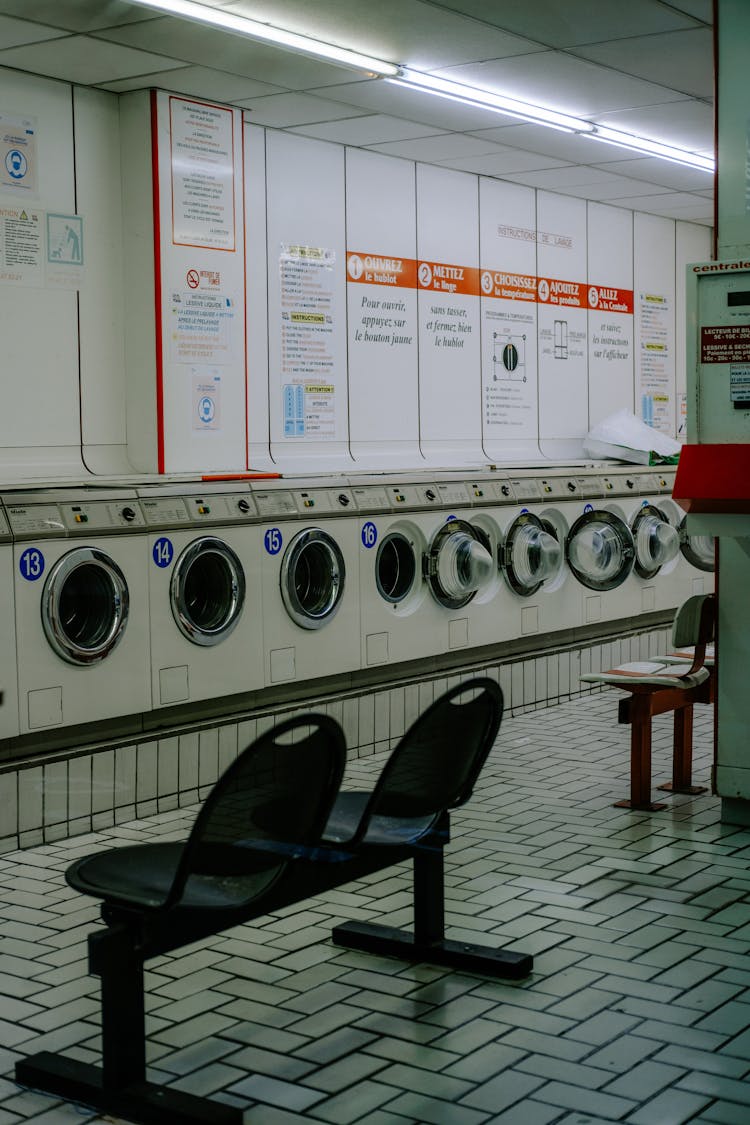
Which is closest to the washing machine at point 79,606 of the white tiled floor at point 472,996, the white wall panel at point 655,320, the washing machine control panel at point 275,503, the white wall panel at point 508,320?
the white tiled floor at point 472,996

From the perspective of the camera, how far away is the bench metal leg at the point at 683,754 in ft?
17.7

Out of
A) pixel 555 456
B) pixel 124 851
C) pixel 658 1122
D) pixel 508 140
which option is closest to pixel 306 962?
pixel 124 851

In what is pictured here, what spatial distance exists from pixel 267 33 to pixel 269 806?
11.4 feet

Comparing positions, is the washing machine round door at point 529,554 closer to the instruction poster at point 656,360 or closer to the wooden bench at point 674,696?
the wooden bench at point 674,696

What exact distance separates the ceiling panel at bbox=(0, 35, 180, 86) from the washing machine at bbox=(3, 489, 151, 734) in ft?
5.85

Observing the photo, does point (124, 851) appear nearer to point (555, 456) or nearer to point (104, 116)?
point (104, 116)

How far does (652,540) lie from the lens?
8094 mm

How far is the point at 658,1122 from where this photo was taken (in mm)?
2707

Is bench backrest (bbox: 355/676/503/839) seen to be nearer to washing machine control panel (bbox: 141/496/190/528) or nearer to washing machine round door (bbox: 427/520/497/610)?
washing machine control panel (bbox: 141/496/190/528)

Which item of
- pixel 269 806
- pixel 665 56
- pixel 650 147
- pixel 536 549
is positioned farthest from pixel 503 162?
pixel 269 806

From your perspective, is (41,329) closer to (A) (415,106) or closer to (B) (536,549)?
(A) (415,106)

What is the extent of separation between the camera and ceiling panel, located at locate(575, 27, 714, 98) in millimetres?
5387

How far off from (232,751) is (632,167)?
446cm

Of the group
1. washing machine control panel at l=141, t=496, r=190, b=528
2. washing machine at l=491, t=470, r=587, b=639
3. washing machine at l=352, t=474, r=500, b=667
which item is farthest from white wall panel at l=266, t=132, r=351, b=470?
washing machine control panel at l=141, t=496, r=190, b=528
